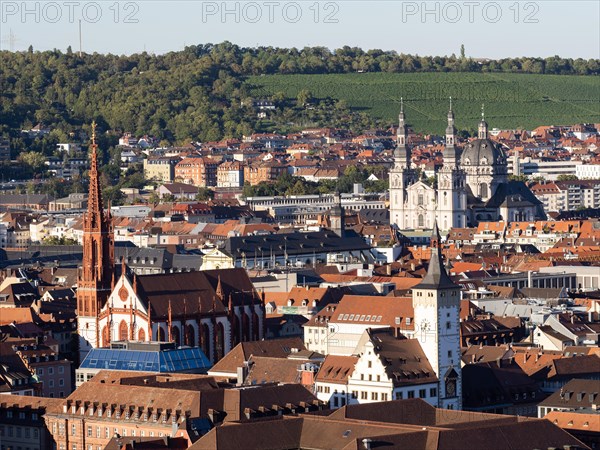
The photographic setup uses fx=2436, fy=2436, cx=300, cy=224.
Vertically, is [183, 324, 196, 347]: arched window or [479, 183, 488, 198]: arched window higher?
[183, 324, 196, 347]: arched window

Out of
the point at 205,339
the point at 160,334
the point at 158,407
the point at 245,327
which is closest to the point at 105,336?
the point at 160,334

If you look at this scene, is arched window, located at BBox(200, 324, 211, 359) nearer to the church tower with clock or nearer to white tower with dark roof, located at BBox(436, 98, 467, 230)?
the church tower with clock

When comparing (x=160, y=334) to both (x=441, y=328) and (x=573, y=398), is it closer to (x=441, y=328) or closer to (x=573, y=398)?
(x=441, y=328)

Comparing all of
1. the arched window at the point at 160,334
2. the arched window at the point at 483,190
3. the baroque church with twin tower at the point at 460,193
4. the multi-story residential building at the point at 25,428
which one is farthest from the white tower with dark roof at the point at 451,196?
the multi-story residential building at the point at 25,428

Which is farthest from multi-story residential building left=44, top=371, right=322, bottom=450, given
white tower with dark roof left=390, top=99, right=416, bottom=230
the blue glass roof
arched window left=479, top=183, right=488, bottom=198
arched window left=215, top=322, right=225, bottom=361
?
arched window left=479, top=183, right=488, bottom=198

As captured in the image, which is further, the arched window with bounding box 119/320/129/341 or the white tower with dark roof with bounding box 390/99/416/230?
the white tower with dark roof with bounding box 390/99/416/230

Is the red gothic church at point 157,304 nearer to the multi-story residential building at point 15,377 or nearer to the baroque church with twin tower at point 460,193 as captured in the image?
the multi-story residential building at point 15,377
